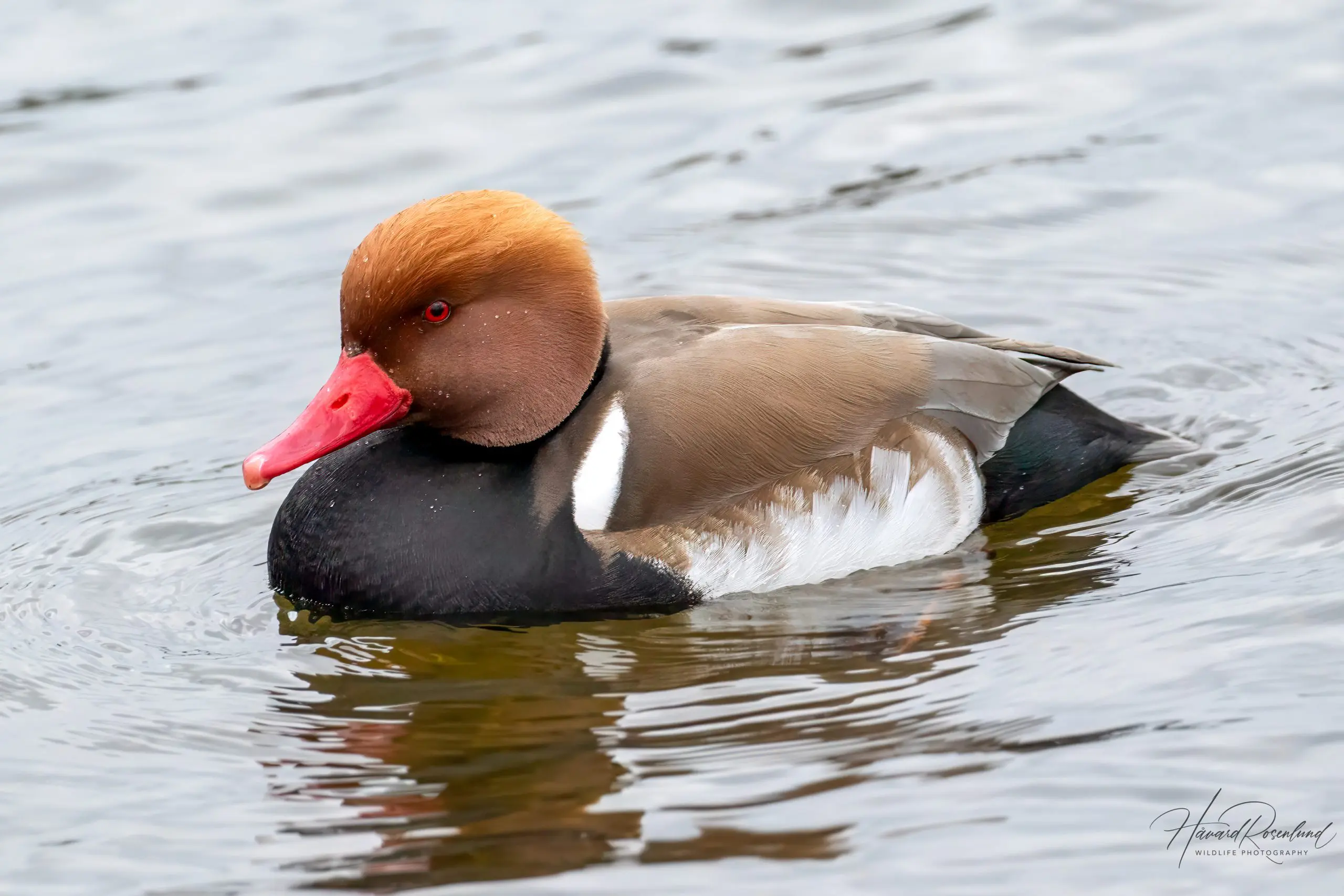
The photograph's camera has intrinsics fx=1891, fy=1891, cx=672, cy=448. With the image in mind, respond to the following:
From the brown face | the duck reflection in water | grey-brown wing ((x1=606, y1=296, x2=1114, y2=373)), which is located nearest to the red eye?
the brown face

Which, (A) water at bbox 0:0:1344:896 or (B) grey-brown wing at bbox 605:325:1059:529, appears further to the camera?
(B) grey-brown wing at bbox 605:325:1059:529

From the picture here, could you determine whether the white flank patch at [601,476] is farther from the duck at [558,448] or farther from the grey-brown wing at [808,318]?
the grey-brown wing at [808,318]

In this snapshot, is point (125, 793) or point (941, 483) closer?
point (125, 793)

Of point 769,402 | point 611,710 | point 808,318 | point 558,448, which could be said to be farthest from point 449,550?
point 808,318

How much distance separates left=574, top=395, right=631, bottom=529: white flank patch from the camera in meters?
5.50

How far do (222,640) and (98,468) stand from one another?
152cm

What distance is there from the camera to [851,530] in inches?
226

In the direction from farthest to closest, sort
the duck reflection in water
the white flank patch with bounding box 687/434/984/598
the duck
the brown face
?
the white flank patch with bounding box 687/434/984/598, the duck, the brown face, the duck reflection in water

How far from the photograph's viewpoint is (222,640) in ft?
18.4

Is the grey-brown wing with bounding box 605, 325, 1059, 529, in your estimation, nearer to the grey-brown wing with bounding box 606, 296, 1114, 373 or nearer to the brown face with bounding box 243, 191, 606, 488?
the grey-brown wing with bounding box 606, 296, 1114, 373

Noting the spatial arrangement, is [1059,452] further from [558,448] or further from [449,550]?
[449,550]

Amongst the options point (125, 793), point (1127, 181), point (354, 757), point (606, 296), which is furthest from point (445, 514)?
point (1127, 181)

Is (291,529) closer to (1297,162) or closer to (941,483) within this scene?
(941,483)

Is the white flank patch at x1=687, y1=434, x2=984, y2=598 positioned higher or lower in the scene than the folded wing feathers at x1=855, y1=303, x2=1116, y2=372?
lower
